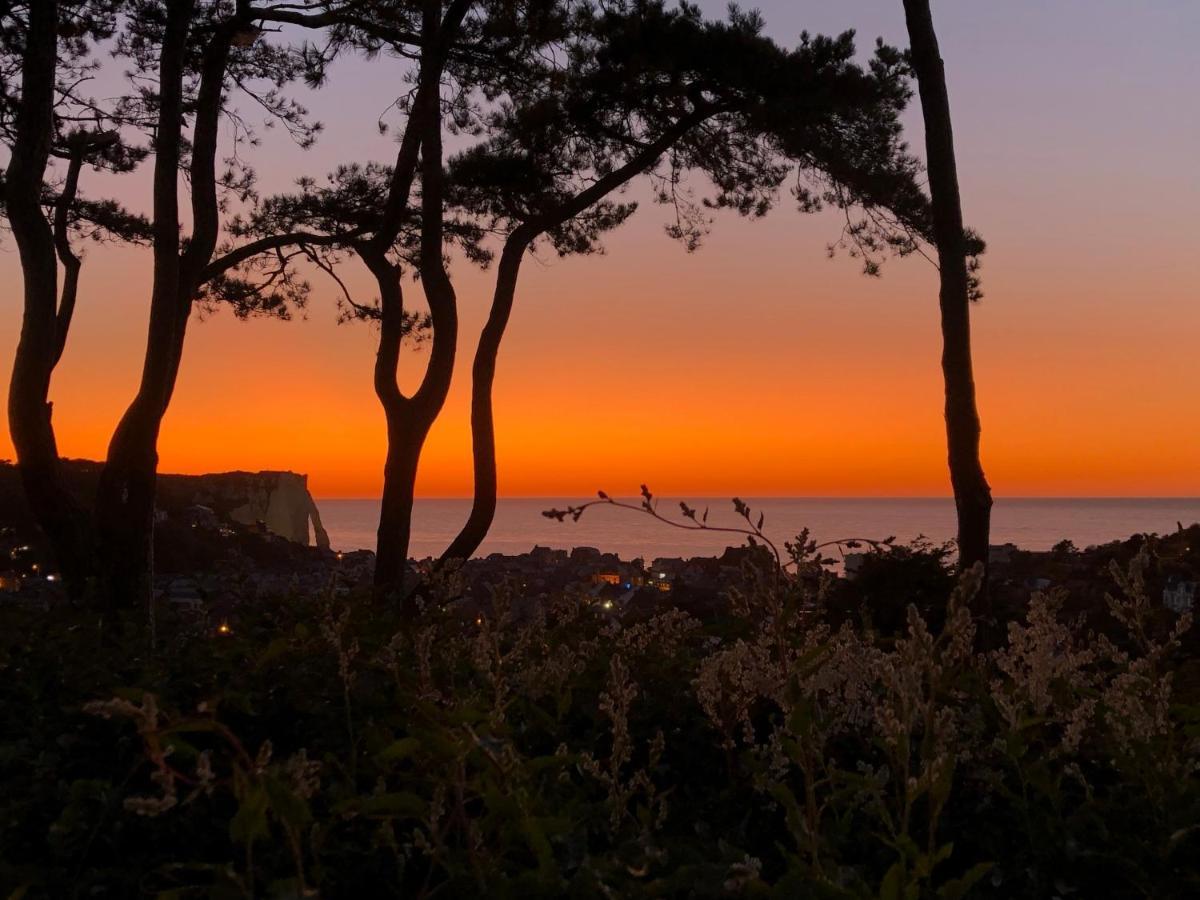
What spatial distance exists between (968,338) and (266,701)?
18.0 ft

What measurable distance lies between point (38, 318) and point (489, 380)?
3694 millimetres

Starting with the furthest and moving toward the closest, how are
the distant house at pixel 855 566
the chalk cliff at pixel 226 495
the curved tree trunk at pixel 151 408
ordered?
1. the chalk cliff at pixel 226 495
2. the curved tree trunk at pixel 151 408
3. the distant house at pixel 855 566

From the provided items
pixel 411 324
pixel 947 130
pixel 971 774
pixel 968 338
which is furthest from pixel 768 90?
pixel 971 774

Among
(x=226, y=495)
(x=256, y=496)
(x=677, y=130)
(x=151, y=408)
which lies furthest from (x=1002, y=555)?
(x=256, y=496)

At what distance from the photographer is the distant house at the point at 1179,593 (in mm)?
9141

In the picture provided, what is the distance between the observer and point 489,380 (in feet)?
31.9

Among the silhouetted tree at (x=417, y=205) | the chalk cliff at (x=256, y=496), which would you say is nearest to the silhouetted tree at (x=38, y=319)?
the silhouetted tree at (x=417, y=205)

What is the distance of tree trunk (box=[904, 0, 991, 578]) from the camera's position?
675cm

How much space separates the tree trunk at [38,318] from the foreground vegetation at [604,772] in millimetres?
4196

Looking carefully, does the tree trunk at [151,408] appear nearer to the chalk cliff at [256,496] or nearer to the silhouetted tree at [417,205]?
the silhouetted tree at [417,205]

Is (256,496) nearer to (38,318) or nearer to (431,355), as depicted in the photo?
(431,355)

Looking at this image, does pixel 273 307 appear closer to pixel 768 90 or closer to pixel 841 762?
pixel 768 90

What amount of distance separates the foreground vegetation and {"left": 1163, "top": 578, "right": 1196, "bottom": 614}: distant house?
6.83 m

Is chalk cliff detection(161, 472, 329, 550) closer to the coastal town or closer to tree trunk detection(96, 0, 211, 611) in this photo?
the coastal town
